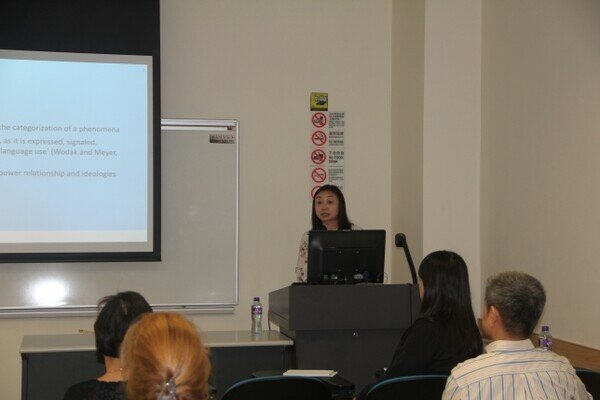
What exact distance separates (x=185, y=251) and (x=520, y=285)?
3.41 meters

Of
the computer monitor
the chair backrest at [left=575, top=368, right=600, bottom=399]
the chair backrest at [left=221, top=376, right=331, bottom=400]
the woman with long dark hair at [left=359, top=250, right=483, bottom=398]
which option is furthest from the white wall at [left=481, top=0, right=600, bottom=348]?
the chair backrest at [left=221, top=376, right=331, bottom=400]

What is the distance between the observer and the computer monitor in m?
3.94

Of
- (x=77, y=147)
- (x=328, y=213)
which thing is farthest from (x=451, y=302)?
(x=77, y=147)

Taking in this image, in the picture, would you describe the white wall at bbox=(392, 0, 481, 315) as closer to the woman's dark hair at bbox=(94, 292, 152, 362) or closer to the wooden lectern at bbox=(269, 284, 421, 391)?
the wooden lectern at bbox=(269, 284, 421, 391)

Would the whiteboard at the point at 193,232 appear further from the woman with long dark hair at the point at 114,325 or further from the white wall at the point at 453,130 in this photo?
the woman with long dark hair at the point at 114,325

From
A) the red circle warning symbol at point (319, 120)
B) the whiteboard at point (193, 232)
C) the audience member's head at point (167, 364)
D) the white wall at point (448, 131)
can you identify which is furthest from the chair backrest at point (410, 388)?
the red circle warning symbol at point (319, 120)

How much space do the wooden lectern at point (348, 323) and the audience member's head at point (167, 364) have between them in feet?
7.25

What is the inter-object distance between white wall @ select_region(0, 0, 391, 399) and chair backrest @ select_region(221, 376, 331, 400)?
289 centimetres

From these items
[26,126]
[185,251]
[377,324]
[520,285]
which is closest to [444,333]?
[520,285]

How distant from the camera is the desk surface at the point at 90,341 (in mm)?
3877

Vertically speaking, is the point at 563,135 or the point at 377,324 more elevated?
the point at 563,135

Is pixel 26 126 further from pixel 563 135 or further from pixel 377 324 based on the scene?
pixel 563 135

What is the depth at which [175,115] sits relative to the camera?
5402 millimetres

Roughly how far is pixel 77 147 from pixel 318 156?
1.70 m
